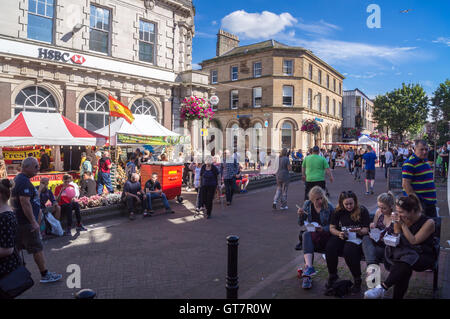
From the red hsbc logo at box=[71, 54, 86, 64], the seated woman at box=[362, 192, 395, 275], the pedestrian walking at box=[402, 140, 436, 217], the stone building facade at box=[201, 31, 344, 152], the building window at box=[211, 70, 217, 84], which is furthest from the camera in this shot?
the building window at box=[211, 70, 217, 84]

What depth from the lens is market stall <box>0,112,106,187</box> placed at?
9.59m

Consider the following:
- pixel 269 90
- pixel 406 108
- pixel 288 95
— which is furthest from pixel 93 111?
pixel 406 108

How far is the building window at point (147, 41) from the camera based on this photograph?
57.0 feet

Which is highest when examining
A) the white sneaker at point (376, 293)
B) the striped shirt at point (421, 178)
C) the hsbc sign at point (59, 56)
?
the hsbc sign at point (59, 56)

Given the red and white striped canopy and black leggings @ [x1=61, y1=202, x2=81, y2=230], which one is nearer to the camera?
black leggings @ [x1=61, y1=202, x2=81, y2=230]

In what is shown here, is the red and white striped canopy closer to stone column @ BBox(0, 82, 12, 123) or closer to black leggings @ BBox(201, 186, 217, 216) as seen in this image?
stone column @ BBox(0, 82, 12, 123)

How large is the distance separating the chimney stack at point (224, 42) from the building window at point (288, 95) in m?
9.89

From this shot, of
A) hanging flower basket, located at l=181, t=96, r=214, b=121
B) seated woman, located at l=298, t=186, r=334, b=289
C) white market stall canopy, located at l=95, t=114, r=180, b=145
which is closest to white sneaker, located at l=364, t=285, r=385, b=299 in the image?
seated woman, located at l=298, t=186, r=334, b=289

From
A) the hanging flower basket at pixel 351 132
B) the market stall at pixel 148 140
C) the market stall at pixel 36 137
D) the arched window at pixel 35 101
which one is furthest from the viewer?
the hanging flower basket at pixel 351 132

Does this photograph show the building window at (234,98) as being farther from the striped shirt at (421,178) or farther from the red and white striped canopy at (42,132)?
the striped shirt at (421,178)

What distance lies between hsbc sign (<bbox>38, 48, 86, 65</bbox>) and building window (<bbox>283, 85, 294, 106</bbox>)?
23323 mm

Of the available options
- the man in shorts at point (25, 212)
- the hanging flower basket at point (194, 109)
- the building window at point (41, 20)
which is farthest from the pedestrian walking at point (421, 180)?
the building window at point (41, 20)

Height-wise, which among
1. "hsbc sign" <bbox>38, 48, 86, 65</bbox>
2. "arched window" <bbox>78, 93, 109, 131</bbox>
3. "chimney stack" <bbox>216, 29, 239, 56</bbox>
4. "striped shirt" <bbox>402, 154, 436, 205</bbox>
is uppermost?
"chimney stack" <bbox>216, 29, 239, 56</bbox>
